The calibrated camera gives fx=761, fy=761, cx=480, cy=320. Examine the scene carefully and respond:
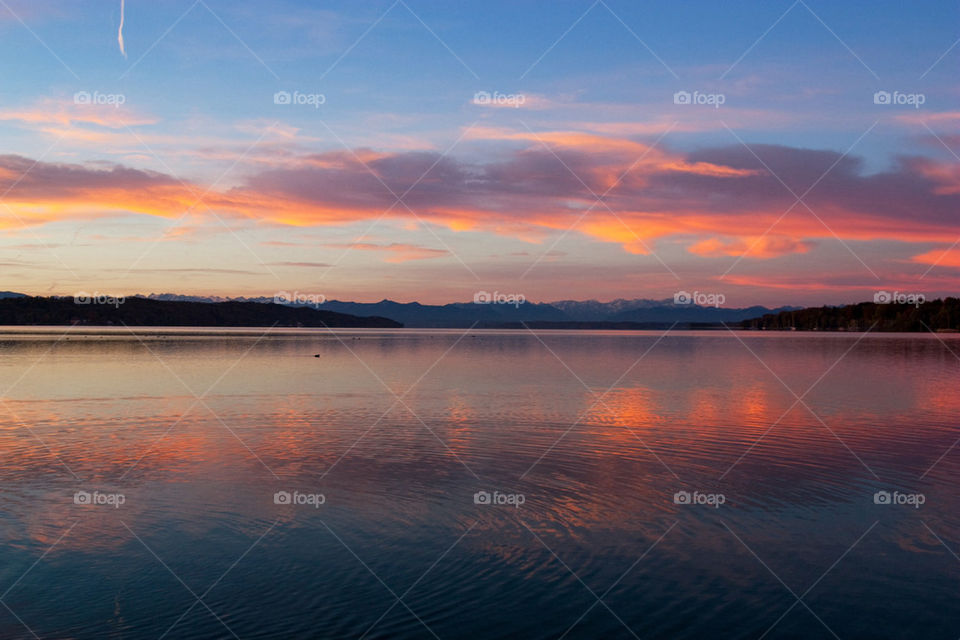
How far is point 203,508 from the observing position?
59.7 feet

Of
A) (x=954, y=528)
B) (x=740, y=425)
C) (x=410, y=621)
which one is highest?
(x=740, y=425)

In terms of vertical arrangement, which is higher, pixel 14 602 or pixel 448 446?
pixel 448 446

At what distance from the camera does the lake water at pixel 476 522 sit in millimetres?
12367

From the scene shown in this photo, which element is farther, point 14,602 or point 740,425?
point 740,425

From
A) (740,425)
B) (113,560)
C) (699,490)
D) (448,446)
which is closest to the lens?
(113,560)

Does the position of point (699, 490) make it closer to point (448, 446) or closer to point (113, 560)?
point (448, 446)

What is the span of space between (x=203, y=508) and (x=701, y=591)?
11.6m

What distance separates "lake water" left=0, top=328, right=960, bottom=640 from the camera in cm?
1237

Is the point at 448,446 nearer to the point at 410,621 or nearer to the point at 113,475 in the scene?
the point at 113,475

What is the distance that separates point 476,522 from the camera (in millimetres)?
17391

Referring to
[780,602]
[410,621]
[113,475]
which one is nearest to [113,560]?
[410,621]

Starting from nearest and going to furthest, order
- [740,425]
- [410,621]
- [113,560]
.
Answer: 1. [410,621]
2. [113,560]
3. [740,425]

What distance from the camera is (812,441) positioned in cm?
2892

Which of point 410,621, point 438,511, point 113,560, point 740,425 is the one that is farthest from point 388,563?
point 740,425
